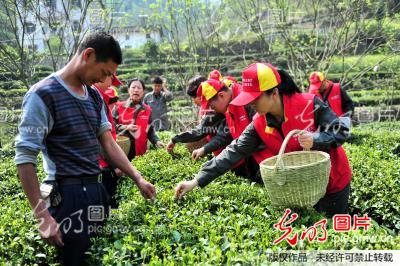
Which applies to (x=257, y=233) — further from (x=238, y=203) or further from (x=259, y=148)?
(x=259, y=148)

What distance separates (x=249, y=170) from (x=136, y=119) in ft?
6.56

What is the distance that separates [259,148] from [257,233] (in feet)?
3.85

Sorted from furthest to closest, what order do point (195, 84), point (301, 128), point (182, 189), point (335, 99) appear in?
point (335, 99) < point (195, 84) < point (182, 189) < point (301, 128)

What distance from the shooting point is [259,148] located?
344cm

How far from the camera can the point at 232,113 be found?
4066 mm

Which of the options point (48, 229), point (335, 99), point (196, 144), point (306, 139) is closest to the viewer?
point (48, 229)

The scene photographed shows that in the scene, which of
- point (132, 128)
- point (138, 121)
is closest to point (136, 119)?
point (138, 121)

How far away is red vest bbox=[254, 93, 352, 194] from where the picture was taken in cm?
292

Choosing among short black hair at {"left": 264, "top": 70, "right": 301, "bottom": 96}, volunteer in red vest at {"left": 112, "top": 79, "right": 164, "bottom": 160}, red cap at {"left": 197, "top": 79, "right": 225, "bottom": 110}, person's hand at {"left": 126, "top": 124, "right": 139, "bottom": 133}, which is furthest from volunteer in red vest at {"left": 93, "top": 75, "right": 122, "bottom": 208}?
short black hair at {"left": 264, "top": 70, "right": 301, "bottom": 96}

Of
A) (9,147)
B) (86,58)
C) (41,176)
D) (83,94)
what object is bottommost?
(9,147)

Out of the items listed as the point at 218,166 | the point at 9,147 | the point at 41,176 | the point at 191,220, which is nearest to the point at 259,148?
the point at 218,166

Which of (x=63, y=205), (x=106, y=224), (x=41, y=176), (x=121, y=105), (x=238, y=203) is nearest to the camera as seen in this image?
(x=63, y=205)

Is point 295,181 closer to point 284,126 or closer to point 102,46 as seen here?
point 284,126

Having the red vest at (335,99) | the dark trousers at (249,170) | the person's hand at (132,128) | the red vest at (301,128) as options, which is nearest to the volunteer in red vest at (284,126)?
the red vest at (301,128)
